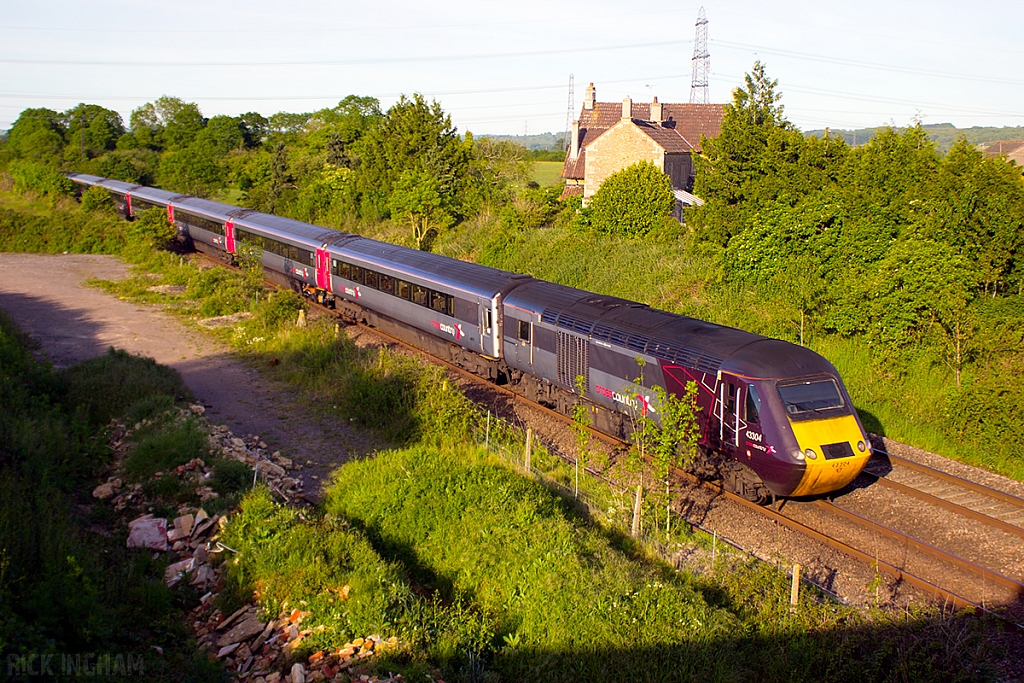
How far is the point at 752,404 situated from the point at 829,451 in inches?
50.4

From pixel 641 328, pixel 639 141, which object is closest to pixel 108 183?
pixel 639 141

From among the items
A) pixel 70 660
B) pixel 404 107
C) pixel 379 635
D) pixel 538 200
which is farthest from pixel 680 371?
pixel 404 107

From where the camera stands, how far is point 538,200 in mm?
33469

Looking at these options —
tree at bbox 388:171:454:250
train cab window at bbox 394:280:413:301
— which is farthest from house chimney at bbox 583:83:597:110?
train cab window at bbox 394:280:413:301

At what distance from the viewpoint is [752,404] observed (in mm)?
11305

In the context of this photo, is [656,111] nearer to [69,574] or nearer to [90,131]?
[69,574]

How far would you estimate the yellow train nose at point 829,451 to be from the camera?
1084 centimetres

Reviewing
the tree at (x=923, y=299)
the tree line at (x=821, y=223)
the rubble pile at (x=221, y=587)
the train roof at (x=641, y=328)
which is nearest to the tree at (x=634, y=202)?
the tree line at (x=821, y=223)

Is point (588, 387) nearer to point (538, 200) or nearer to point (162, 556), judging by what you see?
point (162, 556)

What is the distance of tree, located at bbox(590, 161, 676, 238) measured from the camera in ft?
93.5

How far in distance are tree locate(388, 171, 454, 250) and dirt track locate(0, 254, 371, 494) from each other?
519 inches

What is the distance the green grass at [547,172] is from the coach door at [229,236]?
1259 inches

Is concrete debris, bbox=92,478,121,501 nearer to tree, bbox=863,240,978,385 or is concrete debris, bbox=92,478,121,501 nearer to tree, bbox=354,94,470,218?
tree, bbox=863,240,978,385

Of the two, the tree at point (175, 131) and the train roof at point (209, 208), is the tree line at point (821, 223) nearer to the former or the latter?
the train roof at point (209, 208)
